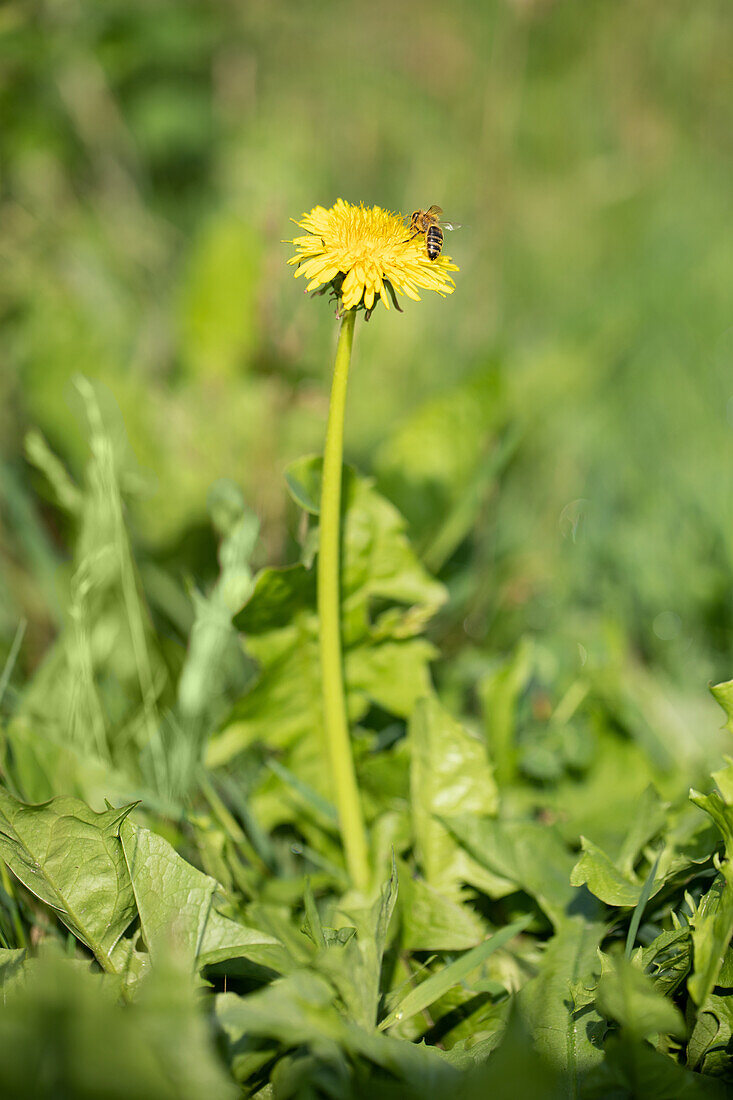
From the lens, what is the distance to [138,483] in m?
1.65

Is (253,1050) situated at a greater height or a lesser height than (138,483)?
lesser

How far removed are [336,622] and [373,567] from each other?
0.90 ft

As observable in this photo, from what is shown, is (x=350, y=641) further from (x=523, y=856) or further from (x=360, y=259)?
(x=360, y=259)

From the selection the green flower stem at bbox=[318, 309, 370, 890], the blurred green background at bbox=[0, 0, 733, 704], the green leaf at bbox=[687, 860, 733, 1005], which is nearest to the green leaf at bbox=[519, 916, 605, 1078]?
the green leaf at bbox=[687, 860, 733, 1005]

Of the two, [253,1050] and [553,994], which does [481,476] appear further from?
[253,1050]

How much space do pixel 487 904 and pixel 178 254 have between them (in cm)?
225

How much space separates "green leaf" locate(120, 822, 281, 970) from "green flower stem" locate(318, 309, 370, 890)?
195 millimetres

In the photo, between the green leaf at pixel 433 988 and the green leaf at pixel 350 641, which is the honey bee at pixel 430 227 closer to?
the green leaf at pixel 350 641

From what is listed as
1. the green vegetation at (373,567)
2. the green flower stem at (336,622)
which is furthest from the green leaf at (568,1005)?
the green flower stem at (336,622)

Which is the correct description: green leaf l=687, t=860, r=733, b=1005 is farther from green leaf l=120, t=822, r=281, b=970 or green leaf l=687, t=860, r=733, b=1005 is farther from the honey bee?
the honey bee

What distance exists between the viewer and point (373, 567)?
125cm

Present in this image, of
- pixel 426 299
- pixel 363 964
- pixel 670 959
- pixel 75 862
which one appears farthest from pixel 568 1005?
pixel 426 299

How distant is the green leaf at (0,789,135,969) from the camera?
0.86 metres

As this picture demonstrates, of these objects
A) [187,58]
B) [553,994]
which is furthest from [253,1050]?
[187,58]
